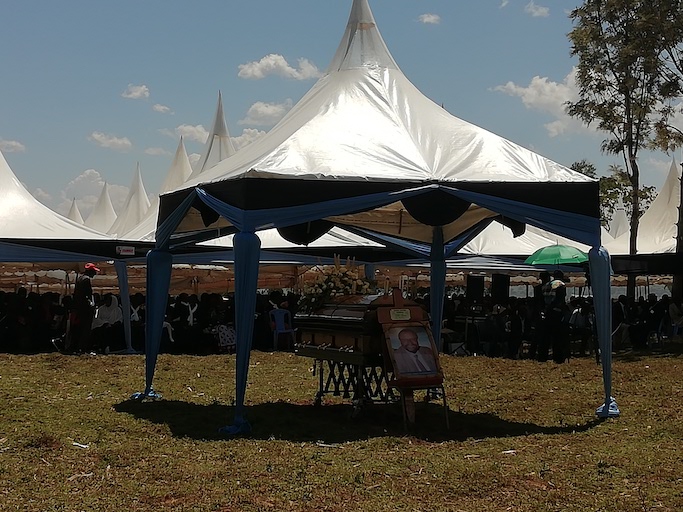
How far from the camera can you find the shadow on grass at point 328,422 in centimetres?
761

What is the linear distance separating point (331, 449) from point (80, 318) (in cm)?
922

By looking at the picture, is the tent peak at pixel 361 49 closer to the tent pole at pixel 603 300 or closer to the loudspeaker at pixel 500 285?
the tent pole at pixel 603 300

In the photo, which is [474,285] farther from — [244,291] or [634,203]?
[244,291]

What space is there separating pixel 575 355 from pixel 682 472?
10.2m

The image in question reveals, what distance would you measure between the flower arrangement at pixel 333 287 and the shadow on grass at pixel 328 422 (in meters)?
1.20

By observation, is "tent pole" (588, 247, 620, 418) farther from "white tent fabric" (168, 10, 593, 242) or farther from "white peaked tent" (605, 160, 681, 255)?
"white peaked tent" (605, 160, 681, 255)

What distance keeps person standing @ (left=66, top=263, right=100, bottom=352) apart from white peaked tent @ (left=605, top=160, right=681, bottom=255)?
16297 mm

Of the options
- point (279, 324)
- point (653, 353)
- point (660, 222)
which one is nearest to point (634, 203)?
point (660, 222)

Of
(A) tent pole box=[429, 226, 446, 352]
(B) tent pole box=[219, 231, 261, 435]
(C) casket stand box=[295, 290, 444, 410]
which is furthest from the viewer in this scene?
(A) tent pole box=[429, 226, 446, 352]

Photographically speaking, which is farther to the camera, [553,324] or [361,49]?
[553,324]

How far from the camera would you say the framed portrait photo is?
7.80 m

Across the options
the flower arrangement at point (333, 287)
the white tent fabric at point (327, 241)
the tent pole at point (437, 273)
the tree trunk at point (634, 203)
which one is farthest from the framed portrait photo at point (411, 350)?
the tree trunk at point (634, 203)

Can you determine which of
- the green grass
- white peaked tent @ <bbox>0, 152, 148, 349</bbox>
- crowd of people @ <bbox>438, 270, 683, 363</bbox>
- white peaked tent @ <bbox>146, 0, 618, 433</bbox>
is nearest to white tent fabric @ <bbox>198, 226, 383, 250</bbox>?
crowd of people @ <bbox>438, 270, 683, 363</bbox>

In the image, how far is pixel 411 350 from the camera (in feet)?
25.9
